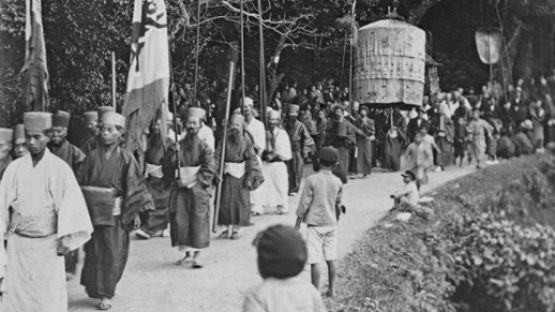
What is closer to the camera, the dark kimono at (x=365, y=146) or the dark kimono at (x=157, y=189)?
the dark kimono at (x=157, y=189)

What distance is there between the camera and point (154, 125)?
9.73 meters

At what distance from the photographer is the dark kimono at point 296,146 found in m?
12.7

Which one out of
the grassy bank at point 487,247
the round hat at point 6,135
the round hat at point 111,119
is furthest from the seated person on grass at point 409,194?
the round hat at point 6,135

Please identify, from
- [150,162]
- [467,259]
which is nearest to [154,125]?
[150,162]

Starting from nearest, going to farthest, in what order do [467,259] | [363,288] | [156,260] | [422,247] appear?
[363,288]
[156,260]
[422,247]
[467,259]

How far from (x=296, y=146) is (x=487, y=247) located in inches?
170

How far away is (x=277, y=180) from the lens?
11.3 meters

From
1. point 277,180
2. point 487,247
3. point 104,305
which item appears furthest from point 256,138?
point 104,305

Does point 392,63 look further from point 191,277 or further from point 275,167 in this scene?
point 191,277

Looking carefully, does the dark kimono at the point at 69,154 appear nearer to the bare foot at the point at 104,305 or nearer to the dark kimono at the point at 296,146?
the bare foot at the point at 104,305

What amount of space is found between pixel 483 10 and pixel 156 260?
712cm

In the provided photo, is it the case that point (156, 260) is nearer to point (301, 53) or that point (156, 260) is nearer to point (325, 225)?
point (325, 225)

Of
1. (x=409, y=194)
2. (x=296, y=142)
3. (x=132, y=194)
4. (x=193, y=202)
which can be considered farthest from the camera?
(x=296, y=142)

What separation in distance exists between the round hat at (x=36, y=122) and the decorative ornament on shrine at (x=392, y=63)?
21.3 feet
